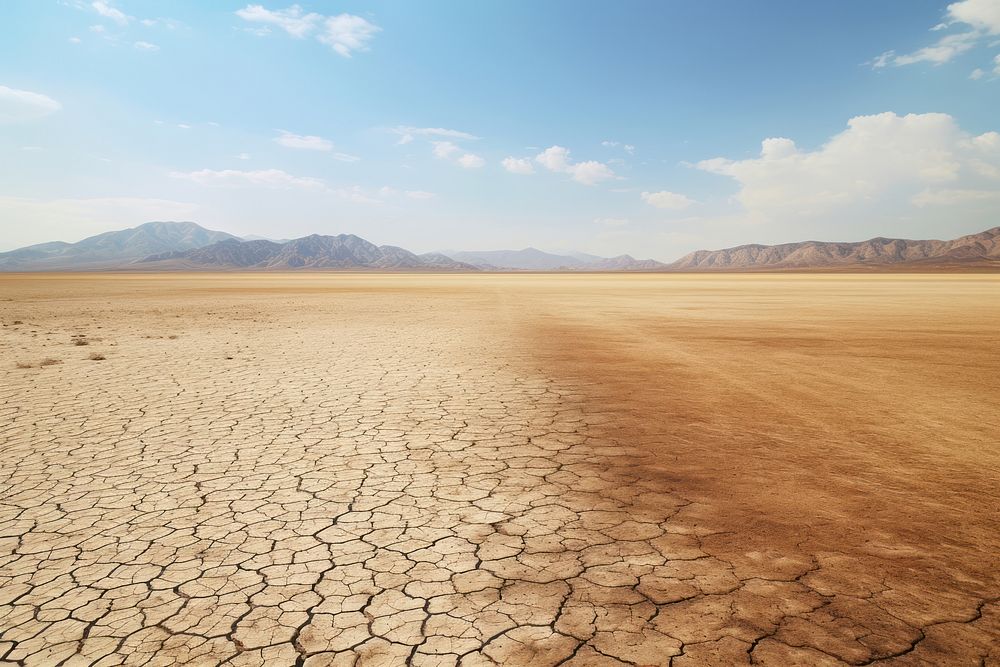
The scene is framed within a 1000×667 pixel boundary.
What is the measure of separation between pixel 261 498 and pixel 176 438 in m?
→ 2.26

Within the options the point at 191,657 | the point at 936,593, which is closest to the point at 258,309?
the point at 191,657

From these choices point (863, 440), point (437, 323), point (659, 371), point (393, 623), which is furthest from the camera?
point (437, 323)

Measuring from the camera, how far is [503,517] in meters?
3.92

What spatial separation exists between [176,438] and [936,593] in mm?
6685

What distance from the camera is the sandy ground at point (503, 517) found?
2.58 meters

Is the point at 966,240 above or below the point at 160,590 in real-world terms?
above

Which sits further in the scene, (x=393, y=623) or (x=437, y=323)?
(x=437, y=323)

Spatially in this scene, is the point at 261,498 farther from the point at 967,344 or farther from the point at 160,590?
the point at 967,344

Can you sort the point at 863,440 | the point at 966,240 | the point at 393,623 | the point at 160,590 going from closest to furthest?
the point at 393,623, the point at 160,590, the point at 863,440, the point at 966,240

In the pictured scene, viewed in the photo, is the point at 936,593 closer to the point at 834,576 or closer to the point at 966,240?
the point at 834,576

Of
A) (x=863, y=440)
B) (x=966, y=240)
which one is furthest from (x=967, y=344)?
(x=966, y=240)

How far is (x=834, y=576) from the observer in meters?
3.02

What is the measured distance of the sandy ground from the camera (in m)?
2.58

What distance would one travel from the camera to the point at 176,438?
19.0 ft
